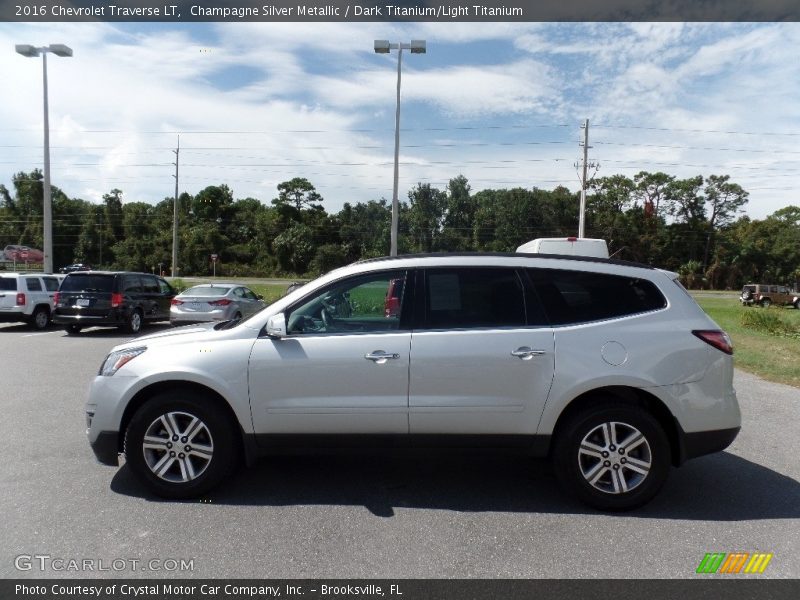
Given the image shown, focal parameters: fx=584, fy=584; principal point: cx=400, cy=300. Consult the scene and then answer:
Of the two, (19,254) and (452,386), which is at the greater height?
(452,386)

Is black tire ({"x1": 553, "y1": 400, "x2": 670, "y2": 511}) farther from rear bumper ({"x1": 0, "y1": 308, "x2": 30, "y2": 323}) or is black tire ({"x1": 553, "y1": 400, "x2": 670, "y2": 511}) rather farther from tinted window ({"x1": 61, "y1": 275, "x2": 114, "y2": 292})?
rear bumper ({"x1": 0, "y1": 308, "x2": 30, "y2": 323})

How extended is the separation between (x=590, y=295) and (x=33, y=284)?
56.1ft

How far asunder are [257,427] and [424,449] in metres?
1.22

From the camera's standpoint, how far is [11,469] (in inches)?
191

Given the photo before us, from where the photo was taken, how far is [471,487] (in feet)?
15.2

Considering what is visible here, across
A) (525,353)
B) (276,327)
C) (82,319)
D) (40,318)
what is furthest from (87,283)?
(525,353)

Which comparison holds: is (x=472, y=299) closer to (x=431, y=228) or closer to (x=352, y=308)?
(x=352, y=308)

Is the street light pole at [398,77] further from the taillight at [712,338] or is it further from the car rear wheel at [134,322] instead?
the taillight at [712,338]

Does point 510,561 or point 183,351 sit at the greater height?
point 183,351

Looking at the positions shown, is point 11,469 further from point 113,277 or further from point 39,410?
point 113,277

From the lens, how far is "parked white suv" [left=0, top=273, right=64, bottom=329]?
16266mm

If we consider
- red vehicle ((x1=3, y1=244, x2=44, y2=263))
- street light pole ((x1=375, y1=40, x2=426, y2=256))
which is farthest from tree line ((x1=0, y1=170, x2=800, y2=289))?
street light pole ((x1=375, y1=40, x2=426, y2=256))
